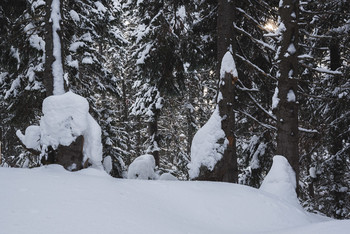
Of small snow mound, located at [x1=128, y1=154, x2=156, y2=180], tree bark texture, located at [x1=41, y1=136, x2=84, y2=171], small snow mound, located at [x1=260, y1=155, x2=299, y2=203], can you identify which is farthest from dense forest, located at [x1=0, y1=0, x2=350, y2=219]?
small snow mound, located at [x1=128, y1=154, x2=156, y2=180]

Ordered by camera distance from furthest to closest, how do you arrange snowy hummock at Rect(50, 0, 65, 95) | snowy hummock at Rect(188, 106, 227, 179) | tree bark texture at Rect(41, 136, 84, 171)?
snowy hummock at Rect(50, 0, 65, 95)
snowy hummock at Rect(188, 106, 227, 179)
tree bark texture at Rect(41, 136, 84, 171)

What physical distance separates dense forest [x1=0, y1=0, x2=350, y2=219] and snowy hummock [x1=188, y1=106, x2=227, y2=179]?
0.09ft

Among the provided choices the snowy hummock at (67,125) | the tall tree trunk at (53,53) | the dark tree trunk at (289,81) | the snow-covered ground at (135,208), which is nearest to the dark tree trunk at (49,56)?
the tall tree trunk at (53,53)

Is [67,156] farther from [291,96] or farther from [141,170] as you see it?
[141,170]

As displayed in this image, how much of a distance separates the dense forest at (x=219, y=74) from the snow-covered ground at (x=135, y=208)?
1595 mm

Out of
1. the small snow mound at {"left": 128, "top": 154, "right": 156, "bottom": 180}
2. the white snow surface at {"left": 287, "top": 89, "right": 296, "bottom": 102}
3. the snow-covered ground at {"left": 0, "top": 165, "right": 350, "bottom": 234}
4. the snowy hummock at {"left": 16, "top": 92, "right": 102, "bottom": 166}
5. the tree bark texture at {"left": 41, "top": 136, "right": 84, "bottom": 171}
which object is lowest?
the small snow mound at {"left": 128, "top": 154, "right": 156, "bottom": 180}

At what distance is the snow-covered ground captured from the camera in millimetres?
2773

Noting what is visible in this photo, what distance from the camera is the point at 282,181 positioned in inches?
232

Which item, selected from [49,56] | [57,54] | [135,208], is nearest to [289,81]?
[135,208]

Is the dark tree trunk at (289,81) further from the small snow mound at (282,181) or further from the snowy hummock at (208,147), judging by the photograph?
the snowy hummock at (208,147)

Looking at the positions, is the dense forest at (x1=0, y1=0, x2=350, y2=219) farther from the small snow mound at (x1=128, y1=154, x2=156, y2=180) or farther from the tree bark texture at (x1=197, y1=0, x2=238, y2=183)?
the small snow mound at (x1=128, y1=154, x2=156, y2=180)

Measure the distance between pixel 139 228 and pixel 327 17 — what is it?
9434mm

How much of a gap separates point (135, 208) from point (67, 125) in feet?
9.30

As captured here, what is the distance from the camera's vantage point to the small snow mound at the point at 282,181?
5.79 metres
